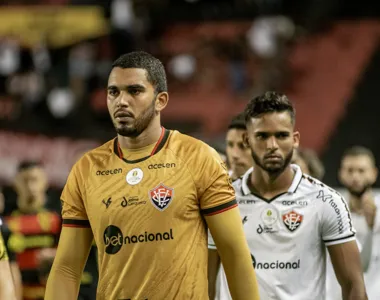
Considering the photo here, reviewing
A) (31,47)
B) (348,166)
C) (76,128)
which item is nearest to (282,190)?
(348,166)

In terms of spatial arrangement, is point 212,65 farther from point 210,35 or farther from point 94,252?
point 94,252

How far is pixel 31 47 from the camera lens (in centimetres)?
1728

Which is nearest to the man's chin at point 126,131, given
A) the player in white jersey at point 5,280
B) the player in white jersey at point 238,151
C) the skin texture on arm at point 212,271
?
the player in white jersey at point 5,280

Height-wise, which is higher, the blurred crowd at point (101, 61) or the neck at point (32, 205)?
the blurred crowd at point (101, 61)

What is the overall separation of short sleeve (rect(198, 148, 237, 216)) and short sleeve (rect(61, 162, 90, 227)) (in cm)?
54

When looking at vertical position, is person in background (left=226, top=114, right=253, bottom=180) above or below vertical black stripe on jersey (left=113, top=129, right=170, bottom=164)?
above

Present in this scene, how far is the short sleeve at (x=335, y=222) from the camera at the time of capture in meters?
4.55

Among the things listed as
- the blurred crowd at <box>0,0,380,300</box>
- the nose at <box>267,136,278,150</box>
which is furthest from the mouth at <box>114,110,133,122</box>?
the blurred crowd at <box>0,0,380,300</box>

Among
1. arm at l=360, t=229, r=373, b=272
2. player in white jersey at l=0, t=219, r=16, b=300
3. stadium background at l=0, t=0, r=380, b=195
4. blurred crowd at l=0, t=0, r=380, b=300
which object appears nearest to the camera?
player in white jersey at l=0, t=219, r=16, b=300

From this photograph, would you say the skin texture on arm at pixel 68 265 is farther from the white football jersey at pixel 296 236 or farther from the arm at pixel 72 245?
the white football jersey at pixel 296 236

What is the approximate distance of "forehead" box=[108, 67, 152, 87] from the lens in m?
3.73

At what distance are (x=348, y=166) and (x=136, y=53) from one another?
3.29 meters

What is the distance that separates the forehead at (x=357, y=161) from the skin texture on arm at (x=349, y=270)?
2226mm

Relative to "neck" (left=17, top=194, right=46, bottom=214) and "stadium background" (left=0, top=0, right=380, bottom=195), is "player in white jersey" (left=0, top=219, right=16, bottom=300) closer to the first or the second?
"neck" (left=17, top=194, right=46, bottom=214)
